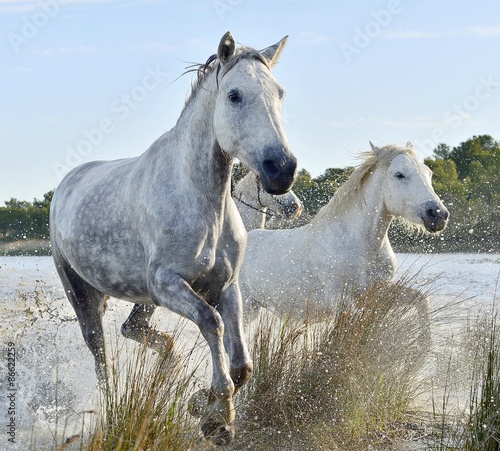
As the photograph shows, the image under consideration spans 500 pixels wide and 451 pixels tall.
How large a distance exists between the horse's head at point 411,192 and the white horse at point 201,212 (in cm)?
263

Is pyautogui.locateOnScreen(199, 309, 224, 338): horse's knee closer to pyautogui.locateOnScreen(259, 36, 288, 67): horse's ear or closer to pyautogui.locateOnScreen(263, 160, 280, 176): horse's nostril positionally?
pyautogui.locateOnScreen(263, 160, 280, 176): horse's nostril

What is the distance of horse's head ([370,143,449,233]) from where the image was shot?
264 inches

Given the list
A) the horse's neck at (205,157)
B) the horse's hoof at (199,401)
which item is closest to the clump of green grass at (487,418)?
the horse's hoof at (199,401)

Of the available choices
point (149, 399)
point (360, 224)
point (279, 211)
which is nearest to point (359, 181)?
point (360, 224)

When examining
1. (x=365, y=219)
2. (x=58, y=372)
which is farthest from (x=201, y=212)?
(x=365, y=219)

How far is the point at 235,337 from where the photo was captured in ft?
13.8

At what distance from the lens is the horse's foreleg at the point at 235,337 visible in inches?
163

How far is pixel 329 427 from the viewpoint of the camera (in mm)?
4789

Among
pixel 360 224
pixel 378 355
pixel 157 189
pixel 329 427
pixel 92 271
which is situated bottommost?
pixel 329 427

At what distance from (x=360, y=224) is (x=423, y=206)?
0.69 metres

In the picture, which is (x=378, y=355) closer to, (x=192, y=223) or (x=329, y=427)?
(x=329, y=427)

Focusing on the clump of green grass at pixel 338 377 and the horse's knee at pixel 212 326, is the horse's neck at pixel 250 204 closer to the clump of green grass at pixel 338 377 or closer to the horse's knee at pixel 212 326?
the clump of green grass at pixel 338 377

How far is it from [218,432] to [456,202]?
27701 millimetres

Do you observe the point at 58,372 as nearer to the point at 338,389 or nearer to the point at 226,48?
the point at 338,389
